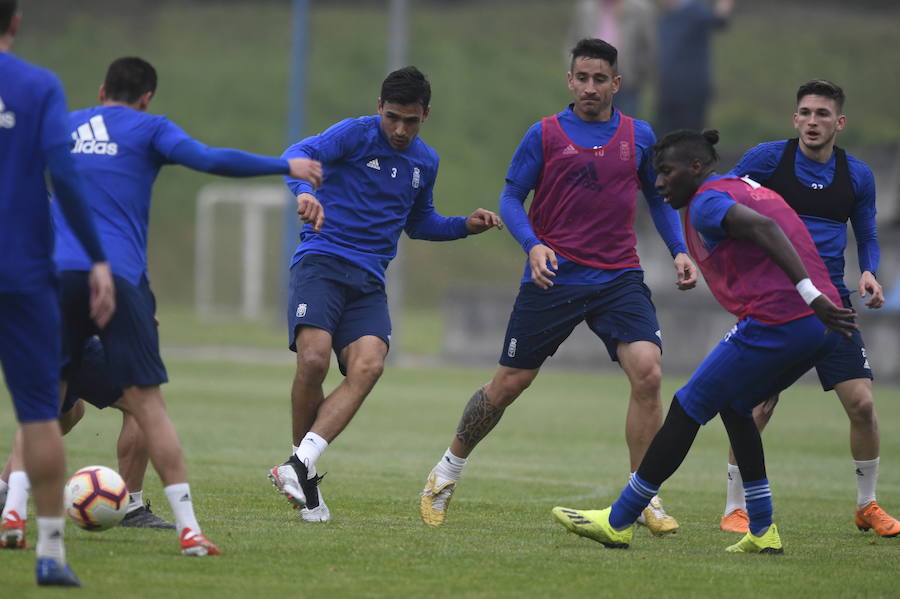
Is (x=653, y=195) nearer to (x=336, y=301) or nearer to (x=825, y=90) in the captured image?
(x=825, y=90)

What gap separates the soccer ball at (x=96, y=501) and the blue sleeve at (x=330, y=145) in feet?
7.02

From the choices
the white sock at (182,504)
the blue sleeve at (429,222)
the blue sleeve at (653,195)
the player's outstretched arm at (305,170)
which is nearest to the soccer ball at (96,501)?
the white sock at (182,504)

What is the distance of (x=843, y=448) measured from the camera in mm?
15023

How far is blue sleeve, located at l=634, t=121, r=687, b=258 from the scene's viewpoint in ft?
28.9

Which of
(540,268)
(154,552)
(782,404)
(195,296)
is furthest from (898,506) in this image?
(195,296)

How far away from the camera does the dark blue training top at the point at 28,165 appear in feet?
19.4

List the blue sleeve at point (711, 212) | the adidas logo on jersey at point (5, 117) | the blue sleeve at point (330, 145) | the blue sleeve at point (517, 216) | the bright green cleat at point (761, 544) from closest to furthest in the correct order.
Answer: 1. the adidas logo on jersey at point (5, 117)
2. the blue sleeve at point (711, 212)
3. the bright green cleat at point (761, 544)
4. the blue sleeve at point (517, 216)
5. the blue sleeve at point (330, 145)

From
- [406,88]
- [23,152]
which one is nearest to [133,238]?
[23,152]

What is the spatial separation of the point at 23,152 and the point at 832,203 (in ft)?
16.3

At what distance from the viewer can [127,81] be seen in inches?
279

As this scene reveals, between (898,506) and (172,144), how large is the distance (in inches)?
245

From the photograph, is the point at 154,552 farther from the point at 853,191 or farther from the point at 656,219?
the point at 853,191

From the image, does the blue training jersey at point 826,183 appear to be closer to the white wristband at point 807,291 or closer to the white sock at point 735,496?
the white sock at point 735,496

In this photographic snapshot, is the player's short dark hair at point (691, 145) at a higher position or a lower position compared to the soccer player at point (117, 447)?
→ higher
